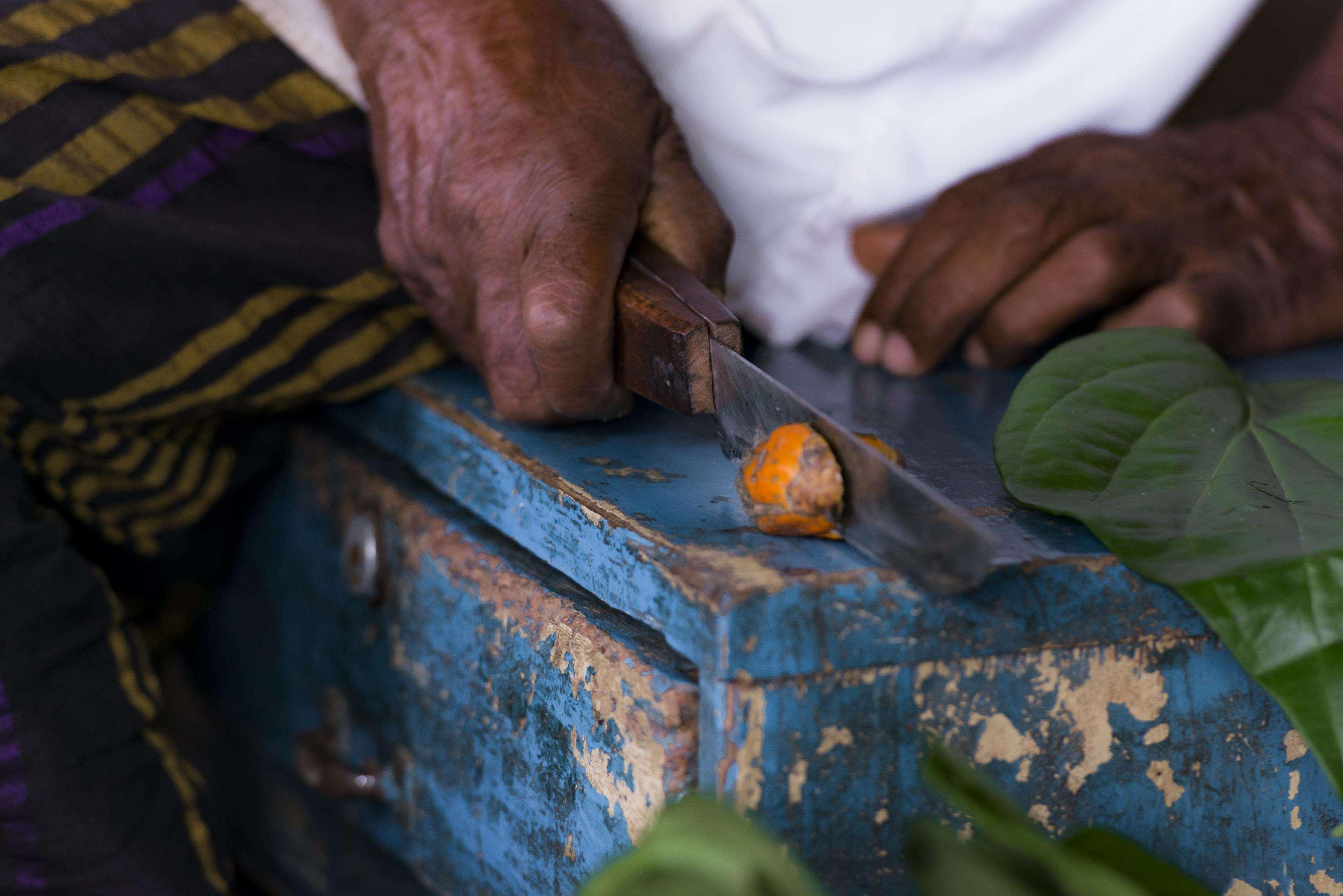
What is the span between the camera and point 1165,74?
34.2 inches

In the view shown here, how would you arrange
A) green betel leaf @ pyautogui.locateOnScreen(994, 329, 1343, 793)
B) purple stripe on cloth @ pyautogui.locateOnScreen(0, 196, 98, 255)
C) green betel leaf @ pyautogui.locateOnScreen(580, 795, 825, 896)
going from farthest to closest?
1. purple stripe on cloth @ pyautogui.locateOnScreen(0, 196, 98, 255)
2. green betel leaf @ pyautogui.locateOnScreen(994, 329, 1343, 793)
3. green betel leaf @ pyautogui.locateOnScreen(580, 795, 825, 896)

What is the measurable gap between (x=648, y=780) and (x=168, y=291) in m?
0.44

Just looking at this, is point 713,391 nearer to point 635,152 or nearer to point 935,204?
point 635,152

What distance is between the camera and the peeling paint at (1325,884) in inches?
21.1

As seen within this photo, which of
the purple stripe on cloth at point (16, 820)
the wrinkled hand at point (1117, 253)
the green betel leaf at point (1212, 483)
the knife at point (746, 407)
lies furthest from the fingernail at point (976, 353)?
the purple stripe on cloth at point (16, 820)

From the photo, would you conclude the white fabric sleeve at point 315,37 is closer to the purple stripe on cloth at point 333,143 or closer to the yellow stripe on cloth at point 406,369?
the purple stripe on cloth at point 333,143

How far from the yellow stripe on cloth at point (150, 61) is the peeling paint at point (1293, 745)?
28.2 inches

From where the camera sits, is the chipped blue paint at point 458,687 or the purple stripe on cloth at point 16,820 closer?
the chipped blue paint at point 458,687

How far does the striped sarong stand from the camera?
0.64 metres

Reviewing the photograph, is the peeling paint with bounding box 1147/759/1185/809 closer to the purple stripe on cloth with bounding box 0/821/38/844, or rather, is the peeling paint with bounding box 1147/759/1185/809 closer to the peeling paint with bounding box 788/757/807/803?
the peeling paint with bounding box 788/757/807/803

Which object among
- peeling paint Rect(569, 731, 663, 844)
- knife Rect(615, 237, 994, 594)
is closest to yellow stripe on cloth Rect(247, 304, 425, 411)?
knife Rect(615, 237, 994, 594)

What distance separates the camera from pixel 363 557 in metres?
0.77

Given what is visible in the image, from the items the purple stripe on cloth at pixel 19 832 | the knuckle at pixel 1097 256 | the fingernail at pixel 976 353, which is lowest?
the purple stripe on cloth at pixel 19 832

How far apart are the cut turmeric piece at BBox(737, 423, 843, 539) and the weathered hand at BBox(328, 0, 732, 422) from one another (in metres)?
0.14
